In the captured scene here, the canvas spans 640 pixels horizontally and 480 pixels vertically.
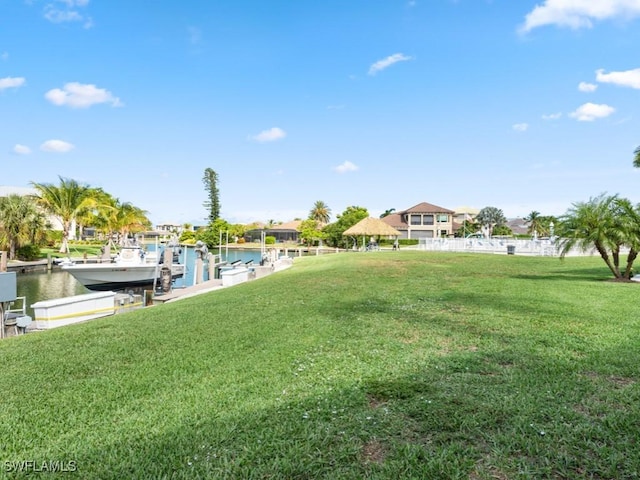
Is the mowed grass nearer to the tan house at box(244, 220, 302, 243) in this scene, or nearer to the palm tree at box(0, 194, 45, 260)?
the palm tree at box(0, 194, 45, 260)

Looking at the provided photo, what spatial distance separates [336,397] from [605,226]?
981 cm

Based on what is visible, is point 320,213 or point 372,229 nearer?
point 372,229

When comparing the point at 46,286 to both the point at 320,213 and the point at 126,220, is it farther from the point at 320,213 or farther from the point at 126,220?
the point at 320,213

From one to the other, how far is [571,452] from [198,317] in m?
5.76

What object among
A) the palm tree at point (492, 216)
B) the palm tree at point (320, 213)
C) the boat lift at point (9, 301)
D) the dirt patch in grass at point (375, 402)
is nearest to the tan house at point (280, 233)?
the palm tree at point (320, 213)

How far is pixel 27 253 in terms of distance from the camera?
107 feet

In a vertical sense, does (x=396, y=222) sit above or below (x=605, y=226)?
above

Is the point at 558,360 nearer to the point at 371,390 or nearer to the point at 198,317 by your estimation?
the point at 371,390


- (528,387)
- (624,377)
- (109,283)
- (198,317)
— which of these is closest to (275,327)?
(198,317)

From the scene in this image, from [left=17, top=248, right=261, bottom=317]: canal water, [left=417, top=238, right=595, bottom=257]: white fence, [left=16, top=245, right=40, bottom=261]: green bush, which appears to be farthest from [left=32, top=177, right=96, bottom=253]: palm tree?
[left=417, top=238, right=595, bottom=257]: white fence

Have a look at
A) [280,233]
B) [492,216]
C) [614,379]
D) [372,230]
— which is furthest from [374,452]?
[492,216]

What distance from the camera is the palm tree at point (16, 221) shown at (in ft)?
96.9

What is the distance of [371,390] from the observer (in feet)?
10.6

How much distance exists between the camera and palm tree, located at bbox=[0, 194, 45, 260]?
29531 millimetres
